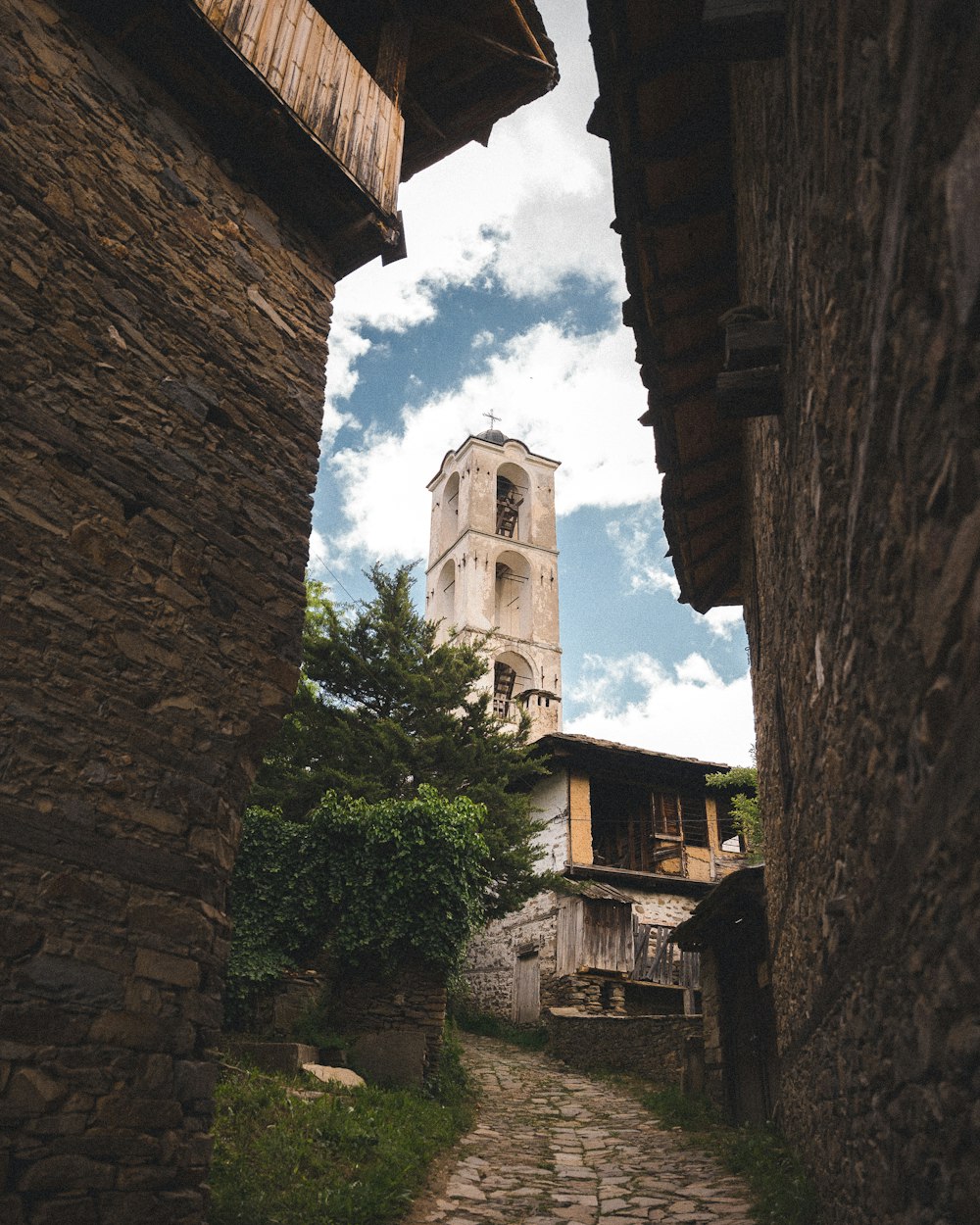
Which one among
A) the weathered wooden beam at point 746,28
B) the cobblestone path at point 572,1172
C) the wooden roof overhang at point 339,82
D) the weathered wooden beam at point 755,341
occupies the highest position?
the wooden roof overhang at point 339,82

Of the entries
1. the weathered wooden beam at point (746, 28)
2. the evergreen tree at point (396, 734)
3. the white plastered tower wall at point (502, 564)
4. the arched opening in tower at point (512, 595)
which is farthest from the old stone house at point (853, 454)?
the arched opening in tower at point (512, 595)

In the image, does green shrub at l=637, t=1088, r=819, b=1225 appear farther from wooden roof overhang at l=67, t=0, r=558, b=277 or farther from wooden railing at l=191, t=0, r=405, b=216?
wooden railing at l=191, t=0, r=405, b=216

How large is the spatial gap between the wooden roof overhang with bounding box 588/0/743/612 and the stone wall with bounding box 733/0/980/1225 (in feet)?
2.08

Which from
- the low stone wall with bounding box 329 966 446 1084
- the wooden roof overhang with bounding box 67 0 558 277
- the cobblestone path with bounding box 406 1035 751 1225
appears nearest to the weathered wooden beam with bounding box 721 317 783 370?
the wooden roof overhang with bounding box 67 0 558 277

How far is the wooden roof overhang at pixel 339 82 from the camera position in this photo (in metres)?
6.15

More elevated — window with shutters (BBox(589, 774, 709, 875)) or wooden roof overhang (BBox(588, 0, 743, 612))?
wooden roof overhang (BBox(588, 0, 743, 612))

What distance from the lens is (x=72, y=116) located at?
212 inches

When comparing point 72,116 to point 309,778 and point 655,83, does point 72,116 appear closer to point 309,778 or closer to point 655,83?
point 655,83

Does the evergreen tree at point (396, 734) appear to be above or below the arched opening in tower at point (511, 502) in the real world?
below

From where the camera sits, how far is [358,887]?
10.5 meters

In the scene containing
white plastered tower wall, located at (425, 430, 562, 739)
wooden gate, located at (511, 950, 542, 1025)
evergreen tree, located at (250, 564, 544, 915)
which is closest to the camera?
evergreen tree, located at (250, 564, 544, 915)

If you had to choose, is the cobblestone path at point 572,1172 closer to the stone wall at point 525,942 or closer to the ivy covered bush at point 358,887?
the ivy covered bush at point 358,887

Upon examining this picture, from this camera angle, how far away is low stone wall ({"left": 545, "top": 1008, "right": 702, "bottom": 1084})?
507 inches

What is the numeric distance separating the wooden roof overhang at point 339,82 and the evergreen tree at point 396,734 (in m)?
8.15
